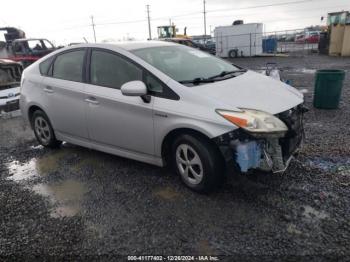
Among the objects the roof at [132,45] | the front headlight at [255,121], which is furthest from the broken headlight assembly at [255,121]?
the roof at [132,45]

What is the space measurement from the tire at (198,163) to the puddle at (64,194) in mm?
1212

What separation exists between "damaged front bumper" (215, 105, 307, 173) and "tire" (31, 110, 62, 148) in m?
3.10

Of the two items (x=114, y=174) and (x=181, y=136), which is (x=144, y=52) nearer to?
(x=181, y=136)

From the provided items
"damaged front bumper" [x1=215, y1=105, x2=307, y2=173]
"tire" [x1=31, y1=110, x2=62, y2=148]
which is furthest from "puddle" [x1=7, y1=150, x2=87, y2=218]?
"damaged front bumper" [x1=215, y1=105, x2=307, y2=173]

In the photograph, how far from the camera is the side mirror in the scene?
11.5 feet

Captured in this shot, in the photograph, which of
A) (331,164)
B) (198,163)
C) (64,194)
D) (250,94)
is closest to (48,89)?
(64,194)

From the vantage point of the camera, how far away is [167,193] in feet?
12.1

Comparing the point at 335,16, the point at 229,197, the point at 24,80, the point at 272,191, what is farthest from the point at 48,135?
the point at 335,16

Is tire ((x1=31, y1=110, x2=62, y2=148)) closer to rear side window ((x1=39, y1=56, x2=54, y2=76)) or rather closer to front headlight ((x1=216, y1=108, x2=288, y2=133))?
rear side window ((x1=39, y1=56, x2=54, y2=76))

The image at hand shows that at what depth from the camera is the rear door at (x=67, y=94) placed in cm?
442

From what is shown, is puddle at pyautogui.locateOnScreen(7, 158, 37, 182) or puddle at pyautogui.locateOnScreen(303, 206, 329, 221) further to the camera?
puddle at pyautogui.locateOnScreen(7, 158, 37, 182)

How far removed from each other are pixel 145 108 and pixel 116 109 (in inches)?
18.4

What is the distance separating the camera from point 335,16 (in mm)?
22516

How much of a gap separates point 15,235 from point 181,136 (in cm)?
191
